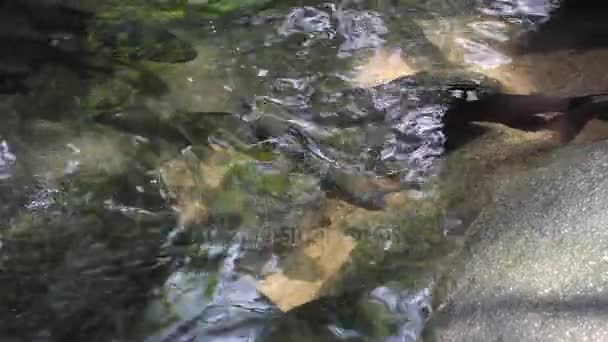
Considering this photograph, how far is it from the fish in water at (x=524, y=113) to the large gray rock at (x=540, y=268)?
527mm

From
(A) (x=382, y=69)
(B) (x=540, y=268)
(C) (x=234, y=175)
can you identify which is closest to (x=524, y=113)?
(A) (x=382, y=69)

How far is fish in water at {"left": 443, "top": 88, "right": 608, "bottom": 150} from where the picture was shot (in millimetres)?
2875

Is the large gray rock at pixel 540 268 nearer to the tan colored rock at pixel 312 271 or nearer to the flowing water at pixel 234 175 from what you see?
the flowing water at pixel 234 175

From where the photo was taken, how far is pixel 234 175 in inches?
108

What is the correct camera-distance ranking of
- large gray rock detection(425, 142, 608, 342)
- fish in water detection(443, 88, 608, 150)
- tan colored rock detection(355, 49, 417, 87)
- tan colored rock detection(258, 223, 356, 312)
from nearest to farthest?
large gray rock detection(425, 142, 608, 342) → tan colored rock detection(258, 223, 356, 312) → fish in water detection(443, 88, 608, 150) → tan colored rock detection(355, 49, 417, 87)

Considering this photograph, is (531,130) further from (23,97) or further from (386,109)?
(23,97)

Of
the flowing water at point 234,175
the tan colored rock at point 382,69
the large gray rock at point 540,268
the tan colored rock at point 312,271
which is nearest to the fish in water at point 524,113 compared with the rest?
the flowing water at point 234,175

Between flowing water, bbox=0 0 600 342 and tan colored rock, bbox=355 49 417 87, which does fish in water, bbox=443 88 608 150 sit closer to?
flowing water, bbox=0 0 600 342

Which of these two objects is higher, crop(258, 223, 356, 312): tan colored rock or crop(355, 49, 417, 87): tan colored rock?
crop(355, 49, 417, 87): tan colored rock

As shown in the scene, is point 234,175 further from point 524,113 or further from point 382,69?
point 524,113

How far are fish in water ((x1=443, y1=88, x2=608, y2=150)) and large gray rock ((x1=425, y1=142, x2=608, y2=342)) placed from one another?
527 mm

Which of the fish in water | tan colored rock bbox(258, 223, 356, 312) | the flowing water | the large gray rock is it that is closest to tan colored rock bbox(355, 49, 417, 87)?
→ the flowing water

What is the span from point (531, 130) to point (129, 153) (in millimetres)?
1675

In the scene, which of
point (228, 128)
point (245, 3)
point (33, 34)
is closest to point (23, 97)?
point (33, 34)
